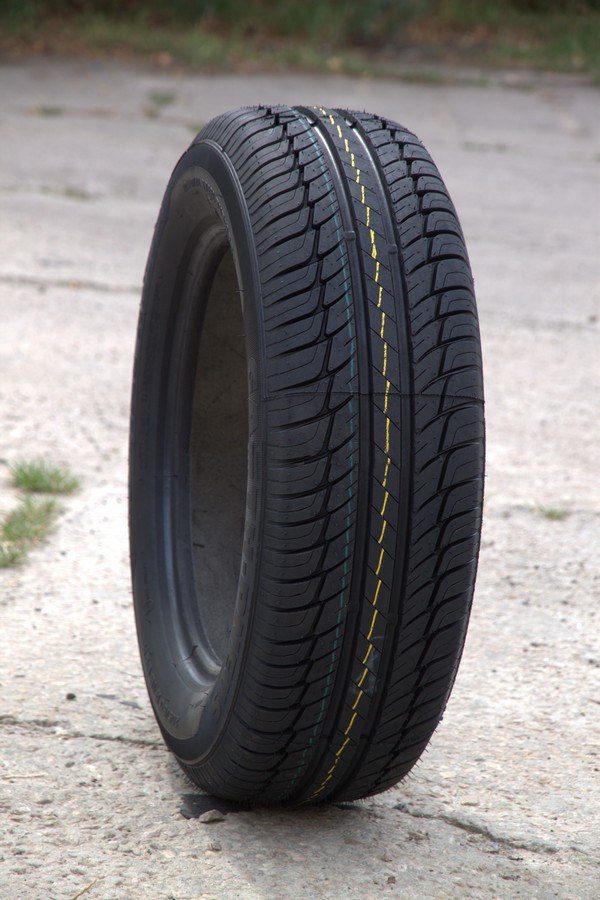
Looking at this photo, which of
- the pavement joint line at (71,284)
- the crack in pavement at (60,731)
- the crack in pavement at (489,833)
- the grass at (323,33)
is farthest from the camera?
the grass at (323,33)

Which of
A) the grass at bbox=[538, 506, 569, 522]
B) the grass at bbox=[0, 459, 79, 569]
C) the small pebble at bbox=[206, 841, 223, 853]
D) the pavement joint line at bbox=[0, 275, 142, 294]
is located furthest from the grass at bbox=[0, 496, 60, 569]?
the pavement joint line at bbox=[0, 275, 142, 294]

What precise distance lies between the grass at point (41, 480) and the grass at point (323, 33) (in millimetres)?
7925

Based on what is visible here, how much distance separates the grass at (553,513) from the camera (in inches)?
139

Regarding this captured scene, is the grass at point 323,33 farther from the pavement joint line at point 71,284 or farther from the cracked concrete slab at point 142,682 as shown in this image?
the pavement joint line at point 71,284

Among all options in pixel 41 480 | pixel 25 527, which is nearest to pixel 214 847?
pixel 25 527

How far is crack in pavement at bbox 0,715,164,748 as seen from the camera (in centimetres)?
232

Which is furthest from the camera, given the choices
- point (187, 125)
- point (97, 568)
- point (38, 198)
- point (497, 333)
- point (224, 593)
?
point (187, 125)

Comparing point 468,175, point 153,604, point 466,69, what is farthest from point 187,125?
point 153,604

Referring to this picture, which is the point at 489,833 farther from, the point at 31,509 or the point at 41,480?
the point at 41,480

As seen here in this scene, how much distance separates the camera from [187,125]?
883 centimetres

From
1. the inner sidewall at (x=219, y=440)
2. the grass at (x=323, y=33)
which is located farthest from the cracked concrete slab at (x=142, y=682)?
the grass at (x=323, y=33)

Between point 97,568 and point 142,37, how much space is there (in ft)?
30.4

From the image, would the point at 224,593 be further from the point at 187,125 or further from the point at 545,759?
the point at 187,125

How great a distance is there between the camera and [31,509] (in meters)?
3.30
